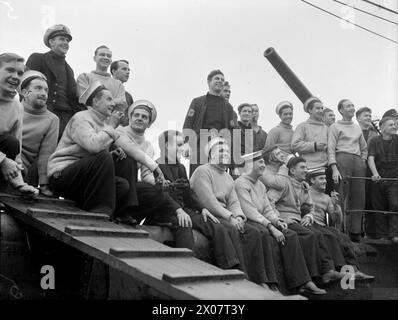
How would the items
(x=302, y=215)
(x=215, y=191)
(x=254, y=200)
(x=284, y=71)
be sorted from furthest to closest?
(x=284, y=71) → (x=302, y=215) → (x=254, y=200) → (x=215, y=191)

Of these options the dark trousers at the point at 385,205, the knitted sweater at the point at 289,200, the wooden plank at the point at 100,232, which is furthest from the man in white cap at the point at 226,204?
the dark trousers at the point at 385,205

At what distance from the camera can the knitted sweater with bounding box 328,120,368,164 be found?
837cm

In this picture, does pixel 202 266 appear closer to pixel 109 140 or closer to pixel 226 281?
pixel 226 281

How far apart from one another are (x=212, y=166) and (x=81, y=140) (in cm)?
185

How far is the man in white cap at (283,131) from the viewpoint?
27.7ft

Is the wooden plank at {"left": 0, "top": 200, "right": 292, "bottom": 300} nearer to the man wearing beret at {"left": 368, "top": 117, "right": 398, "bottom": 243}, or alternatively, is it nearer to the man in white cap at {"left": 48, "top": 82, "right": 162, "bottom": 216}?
the man in white cap at {"left": 48, "top": 82, "right": 162, "bottom": 216}

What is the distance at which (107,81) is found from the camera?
7398mm

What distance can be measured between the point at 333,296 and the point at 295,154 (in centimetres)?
225

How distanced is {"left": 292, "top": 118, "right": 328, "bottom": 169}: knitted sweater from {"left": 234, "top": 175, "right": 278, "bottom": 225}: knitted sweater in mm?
1304

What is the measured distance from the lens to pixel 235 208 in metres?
6.64

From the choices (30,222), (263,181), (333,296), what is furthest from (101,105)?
(333,296)

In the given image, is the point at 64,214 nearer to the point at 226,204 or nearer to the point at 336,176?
the point at 226,204

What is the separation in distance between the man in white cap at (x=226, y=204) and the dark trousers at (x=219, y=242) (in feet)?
0.58

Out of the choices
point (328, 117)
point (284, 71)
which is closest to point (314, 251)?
point (328, 117)
